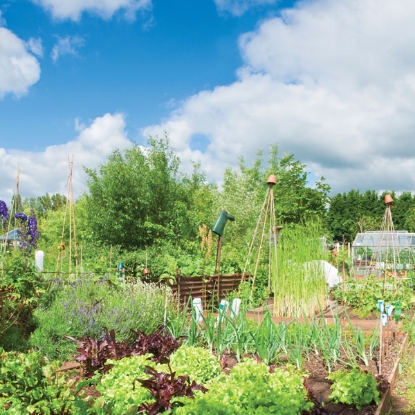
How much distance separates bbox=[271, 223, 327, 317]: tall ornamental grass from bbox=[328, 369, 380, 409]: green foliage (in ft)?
10.3

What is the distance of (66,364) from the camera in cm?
415

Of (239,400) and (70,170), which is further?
(70,170)

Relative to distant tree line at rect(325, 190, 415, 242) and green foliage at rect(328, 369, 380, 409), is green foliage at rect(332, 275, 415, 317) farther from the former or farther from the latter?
distant tree line at rect(325, 190, 415, 242)

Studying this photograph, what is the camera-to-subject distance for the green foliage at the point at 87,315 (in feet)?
14.3

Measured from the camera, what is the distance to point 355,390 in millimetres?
3152

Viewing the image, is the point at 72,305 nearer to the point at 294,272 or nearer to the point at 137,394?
the point at 137,394

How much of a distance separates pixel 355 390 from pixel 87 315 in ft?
7.97

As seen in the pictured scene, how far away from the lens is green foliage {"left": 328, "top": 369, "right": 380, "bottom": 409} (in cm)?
318

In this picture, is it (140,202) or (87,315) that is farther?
(140,202)

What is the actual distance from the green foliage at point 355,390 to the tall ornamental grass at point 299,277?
313 cm

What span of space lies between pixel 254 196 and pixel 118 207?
673cm

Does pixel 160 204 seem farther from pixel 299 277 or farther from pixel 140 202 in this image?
pixel 299 277

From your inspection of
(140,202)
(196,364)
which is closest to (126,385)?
(196,364)

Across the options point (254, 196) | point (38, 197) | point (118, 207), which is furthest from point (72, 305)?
point (38, 197)
